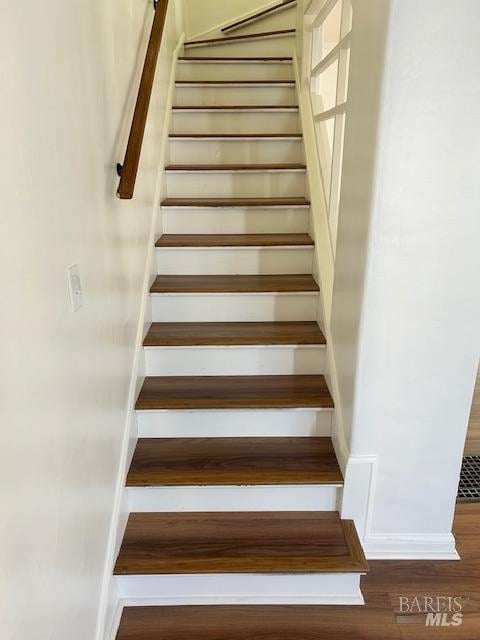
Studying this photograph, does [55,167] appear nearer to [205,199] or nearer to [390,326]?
[390,326]

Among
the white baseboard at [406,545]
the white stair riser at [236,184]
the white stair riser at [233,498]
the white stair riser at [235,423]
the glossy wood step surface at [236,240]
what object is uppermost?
the white stair riser at [236,184]

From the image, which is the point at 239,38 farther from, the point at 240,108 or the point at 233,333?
the point at 233,333

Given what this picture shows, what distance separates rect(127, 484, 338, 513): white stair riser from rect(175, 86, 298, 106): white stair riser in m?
2.41

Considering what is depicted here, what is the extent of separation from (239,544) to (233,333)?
85cm

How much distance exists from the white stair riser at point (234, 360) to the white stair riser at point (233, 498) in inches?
20.6

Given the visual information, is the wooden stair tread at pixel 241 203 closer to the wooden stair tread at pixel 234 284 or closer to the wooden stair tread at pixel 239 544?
the wooden stair tread at pixel 234 284

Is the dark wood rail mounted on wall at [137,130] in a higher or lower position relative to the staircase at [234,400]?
higher

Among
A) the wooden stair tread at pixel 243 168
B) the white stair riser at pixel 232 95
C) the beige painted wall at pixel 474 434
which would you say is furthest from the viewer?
the white stair riser at pixel 232 95

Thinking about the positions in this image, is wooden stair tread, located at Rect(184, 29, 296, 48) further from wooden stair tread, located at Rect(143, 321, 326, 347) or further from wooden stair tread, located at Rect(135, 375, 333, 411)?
wooden stair tread, located at Rect(135, 375, 333, 411)

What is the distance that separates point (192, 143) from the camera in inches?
108

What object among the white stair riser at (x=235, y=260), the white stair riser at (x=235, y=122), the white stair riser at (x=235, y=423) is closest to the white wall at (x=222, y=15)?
the white stair riser at (x=235, y=122)

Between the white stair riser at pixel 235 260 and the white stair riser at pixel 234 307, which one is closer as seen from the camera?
the white stair riser at pixel 234 307

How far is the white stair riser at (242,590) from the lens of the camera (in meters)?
1.58

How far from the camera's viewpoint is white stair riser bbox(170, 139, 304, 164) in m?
2.74
